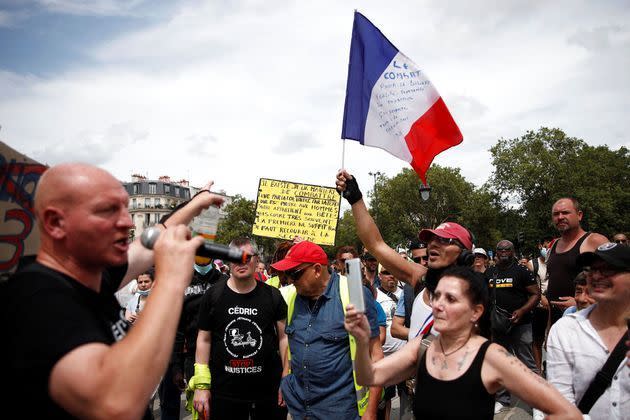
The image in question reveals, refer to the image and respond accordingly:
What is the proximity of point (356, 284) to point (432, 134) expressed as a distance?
3.04 meters

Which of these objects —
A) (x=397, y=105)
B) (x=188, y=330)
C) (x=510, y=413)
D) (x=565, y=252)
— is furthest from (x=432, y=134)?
(x=510, y=413)

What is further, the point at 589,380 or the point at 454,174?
the point at 454,174

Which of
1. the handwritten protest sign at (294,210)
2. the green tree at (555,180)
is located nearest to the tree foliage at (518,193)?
the green tree at (555,180)

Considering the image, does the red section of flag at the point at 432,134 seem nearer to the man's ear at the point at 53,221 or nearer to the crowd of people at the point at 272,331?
the crowd of people at the point at 272,331

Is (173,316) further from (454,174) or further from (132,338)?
(454,174)

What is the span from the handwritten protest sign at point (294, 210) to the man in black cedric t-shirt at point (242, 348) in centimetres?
258

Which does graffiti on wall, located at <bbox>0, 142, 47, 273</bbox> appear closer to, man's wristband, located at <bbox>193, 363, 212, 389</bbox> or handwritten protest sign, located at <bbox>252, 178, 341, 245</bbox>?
man's wristband, located at <bbox>193, 363, 212, 389</bbox>

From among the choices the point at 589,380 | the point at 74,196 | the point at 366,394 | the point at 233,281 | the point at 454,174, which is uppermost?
the point at 454,174

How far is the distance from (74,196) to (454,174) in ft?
197

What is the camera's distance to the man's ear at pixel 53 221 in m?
1.62

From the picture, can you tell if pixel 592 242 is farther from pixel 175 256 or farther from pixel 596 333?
pixel 175 256

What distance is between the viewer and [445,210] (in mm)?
59031

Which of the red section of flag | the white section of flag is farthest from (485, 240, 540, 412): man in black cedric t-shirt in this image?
the white section of flag

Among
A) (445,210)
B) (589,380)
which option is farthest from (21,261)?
(445,210)
